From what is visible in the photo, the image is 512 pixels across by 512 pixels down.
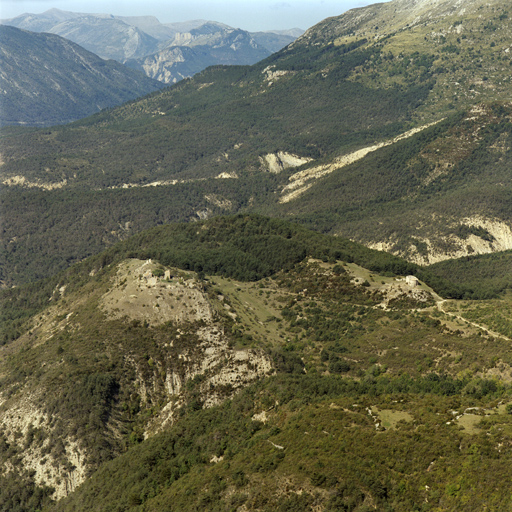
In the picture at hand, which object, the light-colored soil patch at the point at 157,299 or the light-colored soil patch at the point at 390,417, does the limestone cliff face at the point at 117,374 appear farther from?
the light-colored soil patch at the point at 390,417

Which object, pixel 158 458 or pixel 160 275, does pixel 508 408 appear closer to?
pixel 158 458

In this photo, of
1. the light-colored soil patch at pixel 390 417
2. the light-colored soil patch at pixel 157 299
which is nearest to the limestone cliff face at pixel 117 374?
the light-colored soil patch at pixel 157 299

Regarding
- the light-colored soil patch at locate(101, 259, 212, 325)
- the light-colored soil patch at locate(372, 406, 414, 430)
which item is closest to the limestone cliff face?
the light-colored soil patch at locate(101, 259, 212, 325)

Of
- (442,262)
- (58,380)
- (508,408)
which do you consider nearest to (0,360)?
(58,380)

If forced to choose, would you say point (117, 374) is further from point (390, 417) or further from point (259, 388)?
point (390, 417)

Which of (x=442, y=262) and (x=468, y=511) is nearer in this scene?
(x=468, y=511)

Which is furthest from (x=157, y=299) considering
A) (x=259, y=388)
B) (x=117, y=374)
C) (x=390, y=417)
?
(x=390, y=417)
